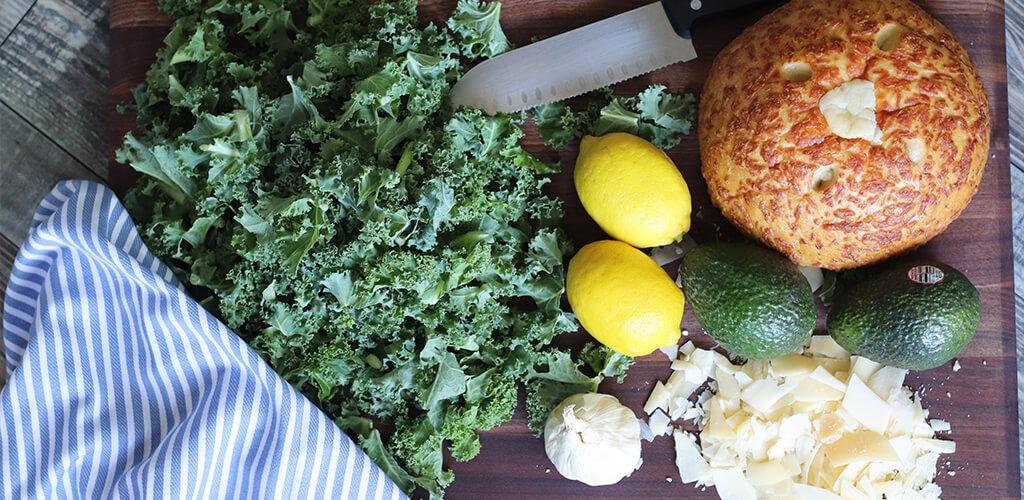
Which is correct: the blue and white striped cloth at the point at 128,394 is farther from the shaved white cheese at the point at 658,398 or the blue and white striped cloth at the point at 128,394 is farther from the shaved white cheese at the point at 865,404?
the shaved white cheese at the point at 865,404

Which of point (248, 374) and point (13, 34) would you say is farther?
point (13, 34)

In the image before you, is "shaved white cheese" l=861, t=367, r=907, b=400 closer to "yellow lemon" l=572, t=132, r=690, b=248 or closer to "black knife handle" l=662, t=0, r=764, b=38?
"yellow lemon" l=572, t=132, r=690, b=248

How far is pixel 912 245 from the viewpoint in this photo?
1.11 metres

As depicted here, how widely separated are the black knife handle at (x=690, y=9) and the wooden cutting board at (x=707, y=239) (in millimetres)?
49

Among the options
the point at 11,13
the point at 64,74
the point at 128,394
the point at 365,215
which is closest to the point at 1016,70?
the point at 365,215

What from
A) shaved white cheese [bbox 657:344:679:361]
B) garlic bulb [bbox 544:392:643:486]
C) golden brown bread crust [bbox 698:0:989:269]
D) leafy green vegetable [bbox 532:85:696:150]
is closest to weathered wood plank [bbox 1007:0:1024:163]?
golden brown bread crust [bbox 698:0:989:269]

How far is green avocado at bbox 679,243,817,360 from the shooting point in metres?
1.06

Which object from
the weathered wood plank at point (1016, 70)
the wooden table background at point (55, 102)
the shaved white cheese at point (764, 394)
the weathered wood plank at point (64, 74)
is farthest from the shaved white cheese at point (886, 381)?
the weathered wood plank at point (64, 74)

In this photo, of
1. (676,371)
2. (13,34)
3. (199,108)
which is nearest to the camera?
(199,108)

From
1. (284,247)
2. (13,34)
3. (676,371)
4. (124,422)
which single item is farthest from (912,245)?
(13,34)

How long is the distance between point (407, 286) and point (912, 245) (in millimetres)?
711

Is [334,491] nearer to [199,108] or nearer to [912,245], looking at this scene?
[199,108]

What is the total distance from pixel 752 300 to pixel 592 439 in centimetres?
31

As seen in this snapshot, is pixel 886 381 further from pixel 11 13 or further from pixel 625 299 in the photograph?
pixel 11 13
